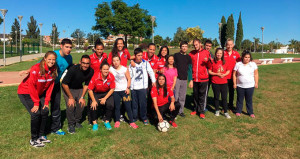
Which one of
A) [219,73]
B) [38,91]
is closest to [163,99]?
[219,73]

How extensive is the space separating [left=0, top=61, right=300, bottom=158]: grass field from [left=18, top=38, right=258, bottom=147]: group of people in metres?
0.30

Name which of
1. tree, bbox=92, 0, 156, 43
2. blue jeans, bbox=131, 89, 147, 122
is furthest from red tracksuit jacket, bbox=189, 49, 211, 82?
tree, bbox=92, 0, 156, 43

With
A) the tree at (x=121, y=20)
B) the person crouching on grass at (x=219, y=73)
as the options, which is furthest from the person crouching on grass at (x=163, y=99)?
the tree at (x=121, y=20)

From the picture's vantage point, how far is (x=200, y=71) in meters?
5.58

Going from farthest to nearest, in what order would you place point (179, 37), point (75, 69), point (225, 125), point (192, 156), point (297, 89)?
point (179, 37), point (297, 89), point (225, 125), point (75, 69), point (192, 156)

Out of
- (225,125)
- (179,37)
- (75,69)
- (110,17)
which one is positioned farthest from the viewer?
(179,37)

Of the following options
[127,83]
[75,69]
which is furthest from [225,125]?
[75,69]

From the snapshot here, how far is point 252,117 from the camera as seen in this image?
5.70 meters

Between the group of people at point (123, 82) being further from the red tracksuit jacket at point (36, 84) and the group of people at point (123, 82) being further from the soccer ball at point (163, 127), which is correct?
the soccer ball at point (163, 127)

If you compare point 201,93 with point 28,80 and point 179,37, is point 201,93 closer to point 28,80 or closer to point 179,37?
point 28,80

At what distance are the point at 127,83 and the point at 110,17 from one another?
48.0 metres

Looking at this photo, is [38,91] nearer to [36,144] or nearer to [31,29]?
[36,144]

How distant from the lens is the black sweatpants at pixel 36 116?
3824mm

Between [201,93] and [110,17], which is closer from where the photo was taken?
[201,93]
